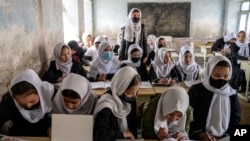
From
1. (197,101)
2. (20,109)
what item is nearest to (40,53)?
(20,109)

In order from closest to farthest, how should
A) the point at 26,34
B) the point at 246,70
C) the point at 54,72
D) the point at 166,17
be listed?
the point at 26,34, the point at 54,72, the point at 246,70, the point at 166,17

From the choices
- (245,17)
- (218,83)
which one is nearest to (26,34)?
(218,83)

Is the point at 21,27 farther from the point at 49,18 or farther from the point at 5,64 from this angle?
the point at 49,18

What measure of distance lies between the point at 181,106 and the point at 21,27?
1.98 m

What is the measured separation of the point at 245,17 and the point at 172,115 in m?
7.80

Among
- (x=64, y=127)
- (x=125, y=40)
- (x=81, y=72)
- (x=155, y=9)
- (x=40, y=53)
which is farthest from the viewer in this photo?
(x=155, y=9)

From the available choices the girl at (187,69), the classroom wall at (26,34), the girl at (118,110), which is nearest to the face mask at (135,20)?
the girl at (187,69)

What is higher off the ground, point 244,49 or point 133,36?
point 133,36

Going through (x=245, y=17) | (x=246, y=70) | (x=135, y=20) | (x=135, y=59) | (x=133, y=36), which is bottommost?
(x=246, y=70)

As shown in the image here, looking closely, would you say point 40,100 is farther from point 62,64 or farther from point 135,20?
point 135,20

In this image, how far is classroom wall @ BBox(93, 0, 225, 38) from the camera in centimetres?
895

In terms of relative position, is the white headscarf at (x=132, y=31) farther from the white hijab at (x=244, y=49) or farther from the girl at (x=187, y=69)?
the white hijab at (x=244, y=49)

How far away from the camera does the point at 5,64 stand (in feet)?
7.68

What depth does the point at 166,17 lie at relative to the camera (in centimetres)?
901
